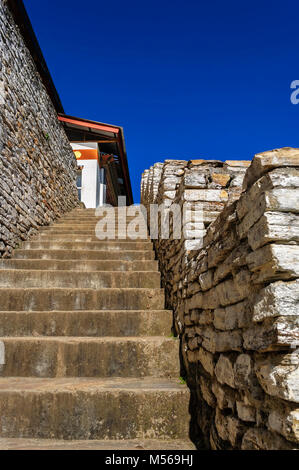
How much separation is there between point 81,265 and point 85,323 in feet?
4.56

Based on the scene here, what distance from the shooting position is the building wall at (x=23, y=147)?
4.75m

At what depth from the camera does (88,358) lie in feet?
9.07

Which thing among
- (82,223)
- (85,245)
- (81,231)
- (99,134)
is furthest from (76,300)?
(99,134)

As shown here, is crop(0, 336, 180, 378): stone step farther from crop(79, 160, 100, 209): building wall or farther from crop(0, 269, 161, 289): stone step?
crop(79, 160, 100, 209): building wall

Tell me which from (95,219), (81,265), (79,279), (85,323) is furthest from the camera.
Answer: (95,219)

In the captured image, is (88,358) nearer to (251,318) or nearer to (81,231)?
(251,318)

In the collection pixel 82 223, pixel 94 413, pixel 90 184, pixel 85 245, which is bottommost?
pixel 94 413

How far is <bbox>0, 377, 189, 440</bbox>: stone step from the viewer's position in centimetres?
220

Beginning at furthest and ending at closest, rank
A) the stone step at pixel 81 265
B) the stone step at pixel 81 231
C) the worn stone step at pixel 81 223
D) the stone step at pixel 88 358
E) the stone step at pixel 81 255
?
the worn stone step at pixel 81 223, the stone step at pixel 81 231, the stone step at pixel 81 255, the stone step at pixel 81 265, the stone step at pixel 88 358

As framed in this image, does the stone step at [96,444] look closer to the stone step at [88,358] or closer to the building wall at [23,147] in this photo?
the stone step at [88,358]

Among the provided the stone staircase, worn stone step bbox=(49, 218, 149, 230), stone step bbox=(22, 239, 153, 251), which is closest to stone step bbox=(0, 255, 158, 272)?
the stone staircase

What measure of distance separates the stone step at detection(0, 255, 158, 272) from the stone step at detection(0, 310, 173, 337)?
1266mm

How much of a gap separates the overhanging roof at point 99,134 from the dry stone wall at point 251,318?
12.4 m

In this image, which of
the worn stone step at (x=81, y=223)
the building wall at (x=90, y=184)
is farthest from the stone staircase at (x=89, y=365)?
the building wall at (x=90, y=184)
